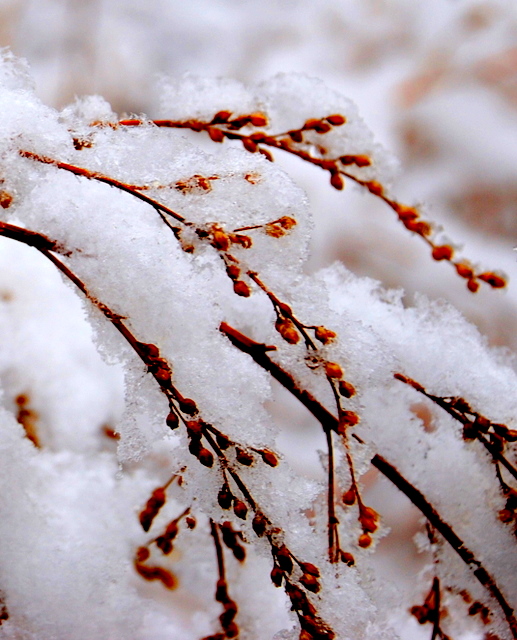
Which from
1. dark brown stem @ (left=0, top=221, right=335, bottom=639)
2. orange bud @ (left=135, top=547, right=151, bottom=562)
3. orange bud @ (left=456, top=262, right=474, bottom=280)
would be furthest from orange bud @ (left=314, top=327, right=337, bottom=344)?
orange bud @ (left=135, top=547, right=151, bottom=562)

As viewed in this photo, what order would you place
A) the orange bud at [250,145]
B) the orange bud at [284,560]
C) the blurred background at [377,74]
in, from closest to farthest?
the orange bud at [284,560], the orange bud at [250,145], the blurred background at [377,74]

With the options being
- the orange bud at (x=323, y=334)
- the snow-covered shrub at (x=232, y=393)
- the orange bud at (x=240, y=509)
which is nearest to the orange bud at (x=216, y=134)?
the snow-covered shrub at (x=232, y=393)

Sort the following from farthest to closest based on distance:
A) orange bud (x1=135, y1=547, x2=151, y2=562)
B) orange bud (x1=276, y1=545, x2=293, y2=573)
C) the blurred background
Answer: the blurred background
orange bud (x1=135, y1=547, x2=151, y2=562)
orange bud (x1=276, y1=545, x2=293, y2=573)

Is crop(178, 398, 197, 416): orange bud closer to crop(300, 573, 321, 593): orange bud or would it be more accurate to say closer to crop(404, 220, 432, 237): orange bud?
crop(300, 573, 321, 593): orange bud

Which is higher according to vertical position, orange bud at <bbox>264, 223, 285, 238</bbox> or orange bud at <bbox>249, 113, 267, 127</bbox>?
orange bud at <bbox>249, 113, 267, 127</bbox>

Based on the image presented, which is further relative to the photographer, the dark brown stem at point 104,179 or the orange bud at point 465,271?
the orange bud at point 465,271

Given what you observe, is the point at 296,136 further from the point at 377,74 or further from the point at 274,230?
the point at 377,74

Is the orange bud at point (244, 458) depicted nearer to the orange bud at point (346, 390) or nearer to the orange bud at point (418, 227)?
the orange bud at point (346, 390)

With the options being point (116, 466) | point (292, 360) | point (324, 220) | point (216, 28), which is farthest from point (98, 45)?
point (292, 360)

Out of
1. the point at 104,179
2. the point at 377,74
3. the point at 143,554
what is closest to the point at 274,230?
the point at 104,179
